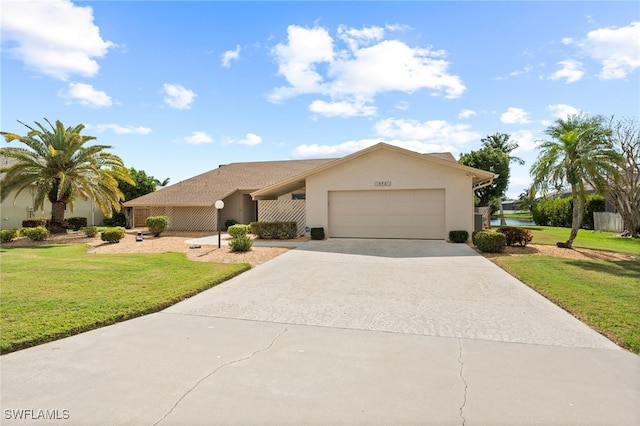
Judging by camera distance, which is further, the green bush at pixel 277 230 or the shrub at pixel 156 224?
the shrub at pixel 156 224

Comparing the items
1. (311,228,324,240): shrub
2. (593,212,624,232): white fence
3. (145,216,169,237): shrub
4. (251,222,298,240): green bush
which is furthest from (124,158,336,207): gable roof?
(593,212,624,232): white fence

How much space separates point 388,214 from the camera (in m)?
15.6

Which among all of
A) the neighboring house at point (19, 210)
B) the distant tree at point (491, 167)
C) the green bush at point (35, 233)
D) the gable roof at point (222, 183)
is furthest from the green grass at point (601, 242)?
the neighboring house at point (19, 210)

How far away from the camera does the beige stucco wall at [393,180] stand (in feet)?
48.5

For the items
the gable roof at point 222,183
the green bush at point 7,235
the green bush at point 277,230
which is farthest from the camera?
the gable roof at point 222,183

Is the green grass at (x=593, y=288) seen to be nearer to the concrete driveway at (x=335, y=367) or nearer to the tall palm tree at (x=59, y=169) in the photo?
the concrete driveway at (x=335, y=367)

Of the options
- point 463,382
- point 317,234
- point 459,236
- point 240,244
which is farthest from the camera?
point 317,234

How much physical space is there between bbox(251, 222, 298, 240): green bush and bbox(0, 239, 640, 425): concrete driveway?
30.6ft

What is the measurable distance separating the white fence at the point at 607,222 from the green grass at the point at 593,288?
604 inches

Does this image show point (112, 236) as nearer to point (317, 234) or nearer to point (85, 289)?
point (317, 234)

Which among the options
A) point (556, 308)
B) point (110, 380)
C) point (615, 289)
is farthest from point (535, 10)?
point (110, 380)

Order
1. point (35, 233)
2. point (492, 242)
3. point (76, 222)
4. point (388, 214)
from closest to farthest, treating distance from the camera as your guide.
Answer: point (492, 242) → point (388, 214) → point (35, 233) → point (76, 222)

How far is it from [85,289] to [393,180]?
39.6 ft

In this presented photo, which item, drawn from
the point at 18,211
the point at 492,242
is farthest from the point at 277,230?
the point at 18,211
